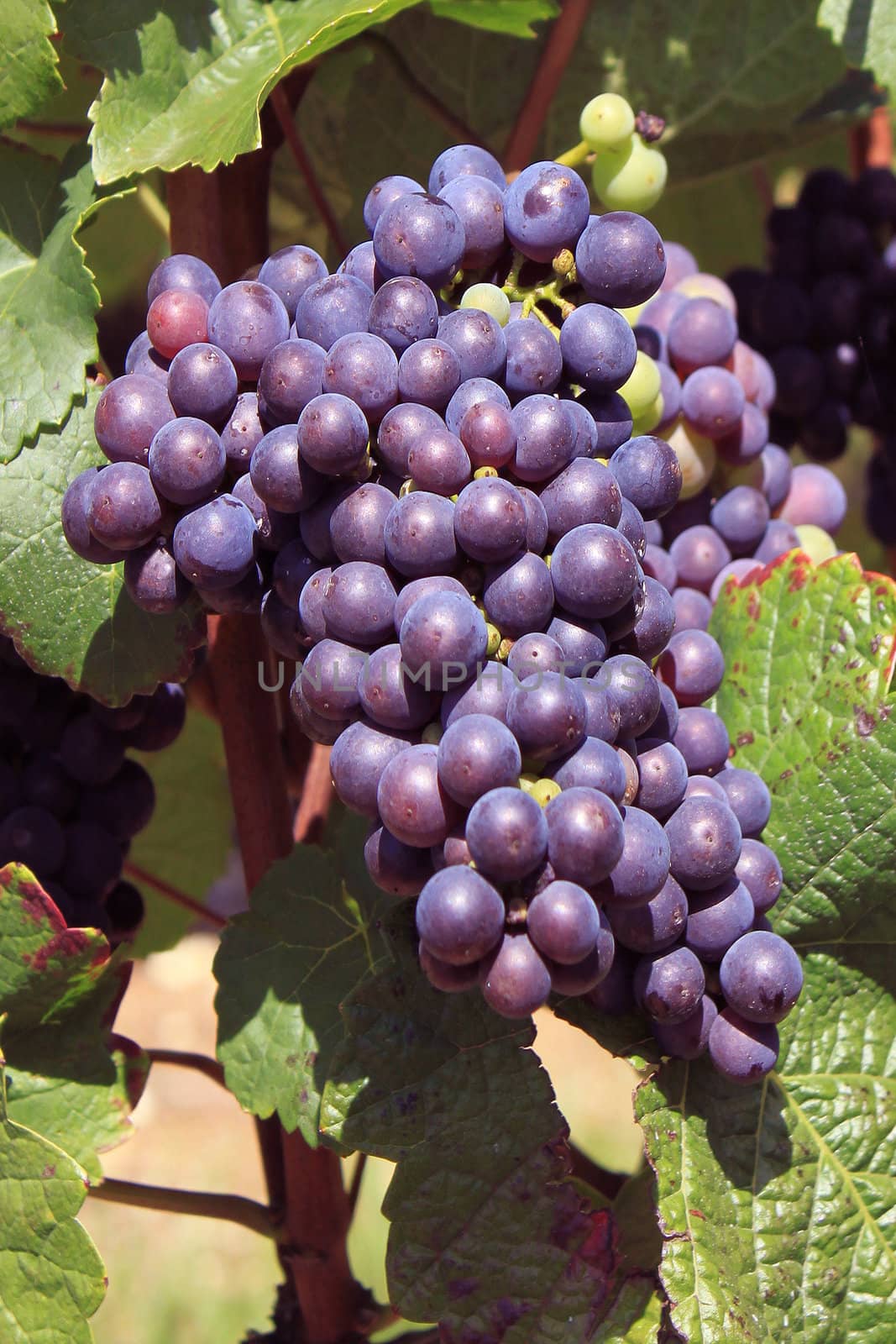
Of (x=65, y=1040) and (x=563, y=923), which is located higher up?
(x=563, y=923)

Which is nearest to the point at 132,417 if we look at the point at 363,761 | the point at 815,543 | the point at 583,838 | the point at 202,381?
the point at 202,381

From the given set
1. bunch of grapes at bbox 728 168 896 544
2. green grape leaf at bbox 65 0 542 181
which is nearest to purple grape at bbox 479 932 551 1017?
green grape leaf at bbox 65 0 542 181

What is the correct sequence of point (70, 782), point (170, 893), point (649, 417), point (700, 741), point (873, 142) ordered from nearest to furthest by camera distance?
point (700, 741)
point (649, 417)
point (70, 782)
point (170, 893)
point (873, 142)

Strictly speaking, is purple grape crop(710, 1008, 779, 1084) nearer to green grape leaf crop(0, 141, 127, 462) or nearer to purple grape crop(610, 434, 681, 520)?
purple grape crop(610, 434, 681, 520)

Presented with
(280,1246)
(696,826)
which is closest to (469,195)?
(696,826)

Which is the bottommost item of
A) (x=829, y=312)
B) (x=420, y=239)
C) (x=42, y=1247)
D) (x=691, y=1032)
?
(x=42, y=1247)

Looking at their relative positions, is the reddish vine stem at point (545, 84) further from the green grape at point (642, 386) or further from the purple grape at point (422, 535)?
the purple grape at point (422, 535)

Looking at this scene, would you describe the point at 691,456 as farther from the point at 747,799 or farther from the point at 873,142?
the point at 873,142
